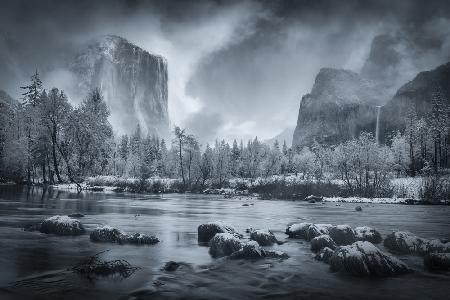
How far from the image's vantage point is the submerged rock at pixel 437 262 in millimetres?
9531

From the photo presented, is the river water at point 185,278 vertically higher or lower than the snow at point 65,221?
lower

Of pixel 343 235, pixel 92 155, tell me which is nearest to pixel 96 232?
pixel 343 235

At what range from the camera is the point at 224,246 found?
11133 mm

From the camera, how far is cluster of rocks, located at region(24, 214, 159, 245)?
12812 millimetres

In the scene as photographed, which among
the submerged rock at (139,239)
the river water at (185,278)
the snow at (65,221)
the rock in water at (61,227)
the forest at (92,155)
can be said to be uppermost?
the forest at (92,155)

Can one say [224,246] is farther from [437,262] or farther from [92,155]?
[92,155]

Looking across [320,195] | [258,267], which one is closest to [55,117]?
[320,195]

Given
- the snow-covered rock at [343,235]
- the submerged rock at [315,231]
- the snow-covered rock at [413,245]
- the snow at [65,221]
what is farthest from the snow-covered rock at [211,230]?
the snow-covered rock at [413,245]

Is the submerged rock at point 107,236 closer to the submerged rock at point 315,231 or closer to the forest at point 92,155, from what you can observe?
the submerged rock at point 315,231

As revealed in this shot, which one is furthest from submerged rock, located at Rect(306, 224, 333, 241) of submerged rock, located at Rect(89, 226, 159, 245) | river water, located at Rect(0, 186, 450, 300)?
submerged rock, located at Rect(89, 226, 159, 245)

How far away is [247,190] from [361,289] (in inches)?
1947

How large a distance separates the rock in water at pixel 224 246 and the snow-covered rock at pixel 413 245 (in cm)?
522

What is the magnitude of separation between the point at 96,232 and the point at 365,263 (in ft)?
29.5

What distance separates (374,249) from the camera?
9328mm
